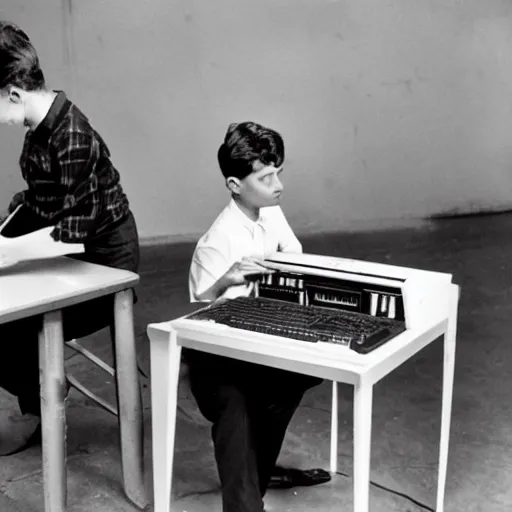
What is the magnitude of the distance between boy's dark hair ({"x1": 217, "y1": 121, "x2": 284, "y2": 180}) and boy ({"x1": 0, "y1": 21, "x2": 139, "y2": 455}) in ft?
1.24

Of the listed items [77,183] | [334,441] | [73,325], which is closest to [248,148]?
[77,183]

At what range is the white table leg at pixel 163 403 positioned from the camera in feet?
5.93

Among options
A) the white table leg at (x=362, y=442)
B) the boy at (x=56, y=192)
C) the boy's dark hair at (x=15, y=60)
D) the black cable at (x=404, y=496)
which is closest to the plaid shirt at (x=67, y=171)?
the boy at (x=56, y=192)

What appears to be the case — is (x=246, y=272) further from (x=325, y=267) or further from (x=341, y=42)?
(x=341, y=42)

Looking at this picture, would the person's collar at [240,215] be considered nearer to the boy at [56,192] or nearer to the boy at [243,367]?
the boy at [243,367]

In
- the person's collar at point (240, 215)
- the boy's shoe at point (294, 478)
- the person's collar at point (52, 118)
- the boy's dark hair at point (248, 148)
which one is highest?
the person's collar at point (52, 118)

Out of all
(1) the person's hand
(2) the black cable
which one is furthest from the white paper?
(2) the black cable

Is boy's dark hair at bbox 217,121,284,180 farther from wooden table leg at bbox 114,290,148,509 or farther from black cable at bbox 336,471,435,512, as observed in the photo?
black cable at bbox 336,471,435,512

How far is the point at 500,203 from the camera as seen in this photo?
20.8ft

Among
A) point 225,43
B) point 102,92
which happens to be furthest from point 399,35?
point 102,92

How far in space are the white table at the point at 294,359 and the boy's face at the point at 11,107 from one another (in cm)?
66

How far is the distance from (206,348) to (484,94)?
4.91m

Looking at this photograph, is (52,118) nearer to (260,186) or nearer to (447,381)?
(260,186)

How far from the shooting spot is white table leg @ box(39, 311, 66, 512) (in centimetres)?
188
